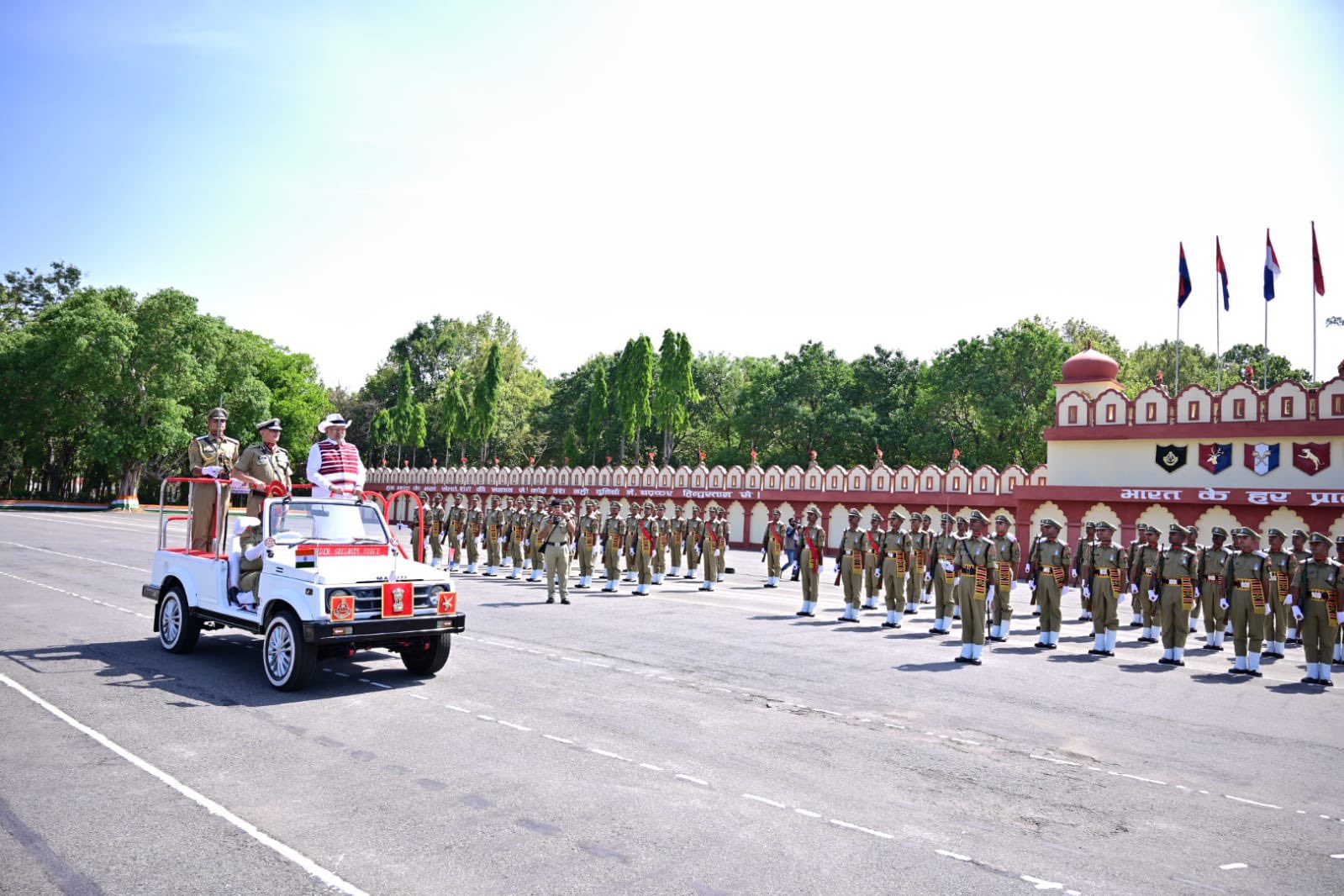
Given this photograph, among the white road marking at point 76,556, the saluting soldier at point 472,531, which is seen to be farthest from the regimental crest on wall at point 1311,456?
the white road marking at point 76,556

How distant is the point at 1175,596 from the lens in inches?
522

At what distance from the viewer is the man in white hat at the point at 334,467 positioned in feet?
33.9

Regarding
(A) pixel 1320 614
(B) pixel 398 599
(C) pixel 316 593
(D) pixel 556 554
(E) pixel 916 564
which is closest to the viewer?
(C) pixel 316 593

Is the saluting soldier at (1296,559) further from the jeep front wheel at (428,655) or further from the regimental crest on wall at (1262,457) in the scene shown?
the jeep front wheel at (428,655)

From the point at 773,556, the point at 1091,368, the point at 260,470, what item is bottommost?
the point at 773,556

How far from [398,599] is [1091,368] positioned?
26.5 meters

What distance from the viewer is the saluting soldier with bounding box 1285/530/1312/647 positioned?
544 inches

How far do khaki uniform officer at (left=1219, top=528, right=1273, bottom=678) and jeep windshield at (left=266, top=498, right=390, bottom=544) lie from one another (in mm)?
11425

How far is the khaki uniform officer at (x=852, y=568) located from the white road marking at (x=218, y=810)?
1223 cm

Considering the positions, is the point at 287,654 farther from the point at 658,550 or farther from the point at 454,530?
the point at 454,530

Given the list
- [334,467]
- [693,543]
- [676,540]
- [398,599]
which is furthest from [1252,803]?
[676,540]

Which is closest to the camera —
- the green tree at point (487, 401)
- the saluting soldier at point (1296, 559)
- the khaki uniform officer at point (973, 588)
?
the khaki uniform officer at point (973, 588)

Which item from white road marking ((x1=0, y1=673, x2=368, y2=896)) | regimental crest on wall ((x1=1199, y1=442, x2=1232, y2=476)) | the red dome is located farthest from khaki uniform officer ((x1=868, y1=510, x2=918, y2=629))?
the red dome

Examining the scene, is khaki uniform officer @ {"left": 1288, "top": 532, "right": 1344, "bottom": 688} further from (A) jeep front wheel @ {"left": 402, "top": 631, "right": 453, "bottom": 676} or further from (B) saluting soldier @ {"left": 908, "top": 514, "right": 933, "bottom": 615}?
(A) jeep front wheel @ {"left": 402, "top": 631, "right": 453, "bottom": 676}
